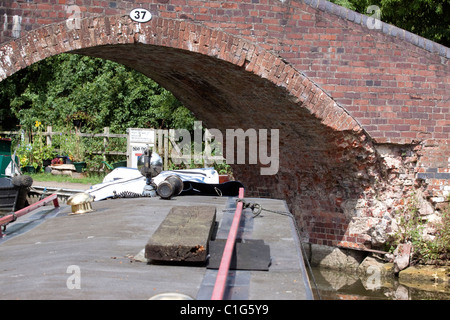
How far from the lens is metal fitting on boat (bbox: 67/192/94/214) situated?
455 centimetres

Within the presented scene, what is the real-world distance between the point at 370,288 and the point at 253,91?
3.32 meters

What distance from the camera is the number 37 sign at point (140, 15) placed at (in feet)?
22.7

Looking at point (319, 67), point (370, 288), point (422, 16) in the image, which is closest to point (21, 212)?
point (319, 67)

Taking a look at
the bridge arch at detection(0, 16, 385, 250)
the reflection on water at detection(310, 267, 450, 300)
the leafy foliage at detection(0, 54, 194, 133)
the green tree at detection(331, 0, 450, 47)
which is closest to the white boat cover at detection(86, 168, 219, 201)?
the bridge arch at detection(0, 16, 385, 250)

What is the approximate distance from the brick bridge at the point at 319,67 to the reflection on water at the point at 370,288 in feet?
1.84

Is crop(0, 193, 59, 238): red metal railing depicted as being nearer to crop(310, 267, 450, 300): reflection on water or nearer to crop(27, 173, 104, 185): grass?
crop(310, 267, 450, 300): reflection on water

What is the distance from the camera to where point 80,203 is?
4.57 meters

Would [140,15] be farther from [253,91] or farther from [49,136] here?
[49,136]

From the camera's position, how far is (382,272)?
26.1ft

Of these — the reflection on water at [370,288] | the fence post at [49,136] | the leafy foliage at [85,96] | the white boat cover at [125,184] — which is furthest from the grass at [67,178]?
the reflection on water at [370,288]

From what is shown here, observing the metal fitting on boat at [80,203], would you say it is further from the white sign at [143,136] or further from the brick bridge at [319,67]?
the white sign at [143,136]

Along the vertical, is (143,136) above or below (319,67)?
below

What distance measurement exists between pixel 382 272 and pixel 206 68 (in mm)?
3962

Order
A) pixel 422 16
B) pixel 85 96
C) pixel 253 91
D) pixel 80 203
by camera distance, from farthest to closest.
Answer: pixel 85 96, pixel 422 16, pixel 253 91, pixel 80 203
